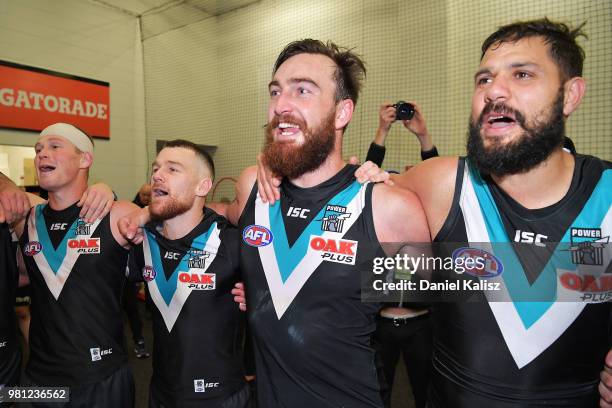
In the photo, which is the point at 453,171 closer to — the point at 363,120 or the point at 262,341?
the point at 262,341

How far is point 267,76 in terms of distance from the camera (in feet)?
26.8

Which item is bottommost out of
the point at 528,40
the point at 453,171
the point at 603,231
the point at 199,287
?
the point at 199,287

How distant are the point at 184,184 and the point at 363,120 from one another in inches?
212

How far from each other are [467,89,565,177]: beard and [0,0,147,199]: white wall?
7423 millimetres

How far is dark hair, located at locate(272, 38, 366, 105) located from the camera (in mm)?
1878

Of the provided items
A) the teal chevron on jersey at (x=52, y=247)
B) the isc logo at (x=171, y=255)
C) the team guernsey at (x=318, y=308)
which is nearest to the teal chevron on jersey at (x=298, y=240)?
the team guernsey at (x=318, y=308)

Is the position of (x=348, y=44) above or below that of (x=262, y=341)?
above

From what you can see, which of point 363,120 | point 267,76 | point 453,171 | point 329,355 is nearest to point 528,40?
point 453,171

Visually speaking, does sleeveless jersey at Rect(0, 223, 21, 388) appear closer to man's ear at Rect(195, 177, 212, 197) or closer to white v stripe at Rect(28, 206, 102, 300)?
white v stripe at Rect(28, 206, 102, 300)

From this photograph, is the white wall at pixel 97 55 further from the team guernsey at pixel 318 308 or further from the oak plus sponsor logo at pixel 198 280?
the team guernsey at pixel 318 308

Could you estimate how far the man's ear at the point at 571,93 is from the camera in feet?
5.06

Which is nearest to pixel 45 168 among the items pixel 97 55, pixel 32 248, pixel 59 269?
pixel 32 248

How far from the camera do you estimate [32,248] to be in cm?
235

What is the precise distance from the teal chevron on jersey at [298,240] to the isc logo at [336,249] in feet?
0.14
